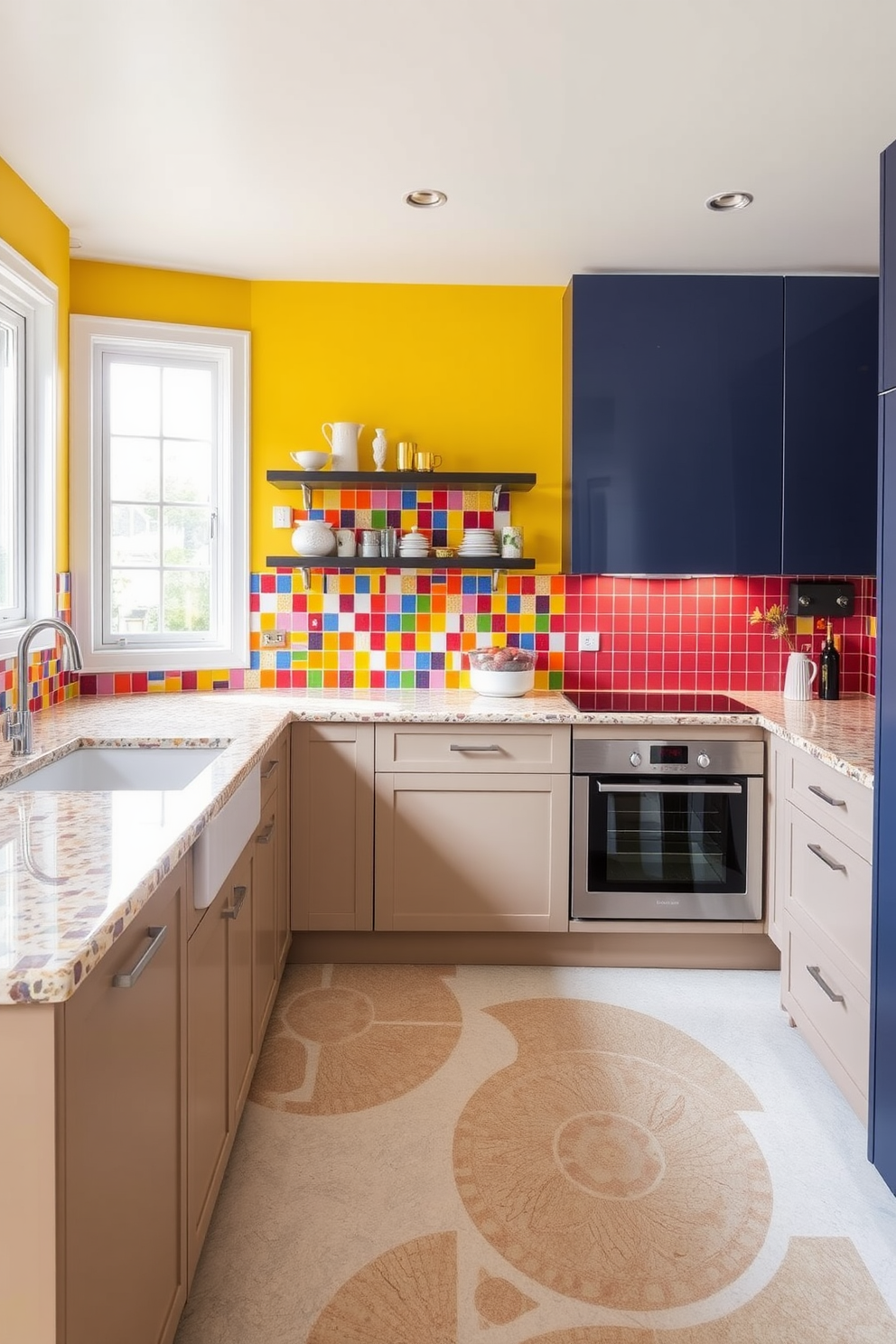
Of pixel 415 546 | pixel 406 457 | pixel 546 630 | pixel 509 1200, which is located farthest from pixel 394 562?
pixel 509 1200

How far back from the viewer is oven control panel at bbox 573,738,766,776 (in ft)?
10.1

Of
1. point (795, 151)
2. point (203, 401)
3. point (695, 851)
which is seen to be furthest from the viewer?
point (203, 401)

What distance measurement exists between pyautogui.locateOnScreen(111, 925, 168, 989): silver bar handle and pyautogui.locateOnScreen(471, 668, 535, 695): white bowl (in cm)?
207

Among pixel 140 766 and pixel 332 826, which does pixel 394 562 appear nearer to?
pixel 332 826

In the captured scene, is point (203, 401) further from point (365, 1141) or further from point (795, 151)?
point (365, 1141)

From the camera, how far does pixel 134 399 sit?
345 centimetres

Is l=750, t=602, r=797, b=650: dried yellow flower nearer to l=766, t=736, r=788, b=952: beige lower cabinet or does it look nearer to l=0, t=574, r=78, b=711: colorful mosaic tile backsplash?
l=766, t=736, r=788, b=952: beige lower cabinet

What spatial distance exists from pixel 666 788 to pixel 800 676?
0.85 m

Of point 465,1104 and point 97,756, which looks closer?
point 465,1104

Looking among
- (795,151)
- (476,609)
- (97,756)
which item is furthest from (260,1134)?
(795,151)

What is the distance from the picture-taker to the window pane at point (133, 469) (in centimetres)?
342

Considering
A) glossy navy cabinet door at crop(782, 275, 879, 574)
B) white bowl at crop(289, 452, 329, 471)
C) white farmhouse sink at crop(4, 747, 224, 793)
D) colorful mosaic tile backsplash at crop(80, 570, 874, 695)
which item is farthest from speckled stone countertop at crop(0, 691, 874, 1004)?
white bowl at crop(289, 452, 329, 471)

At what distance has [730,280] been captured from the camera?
3328mm

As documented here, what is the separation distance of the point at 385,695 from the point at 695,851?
1.27 m
